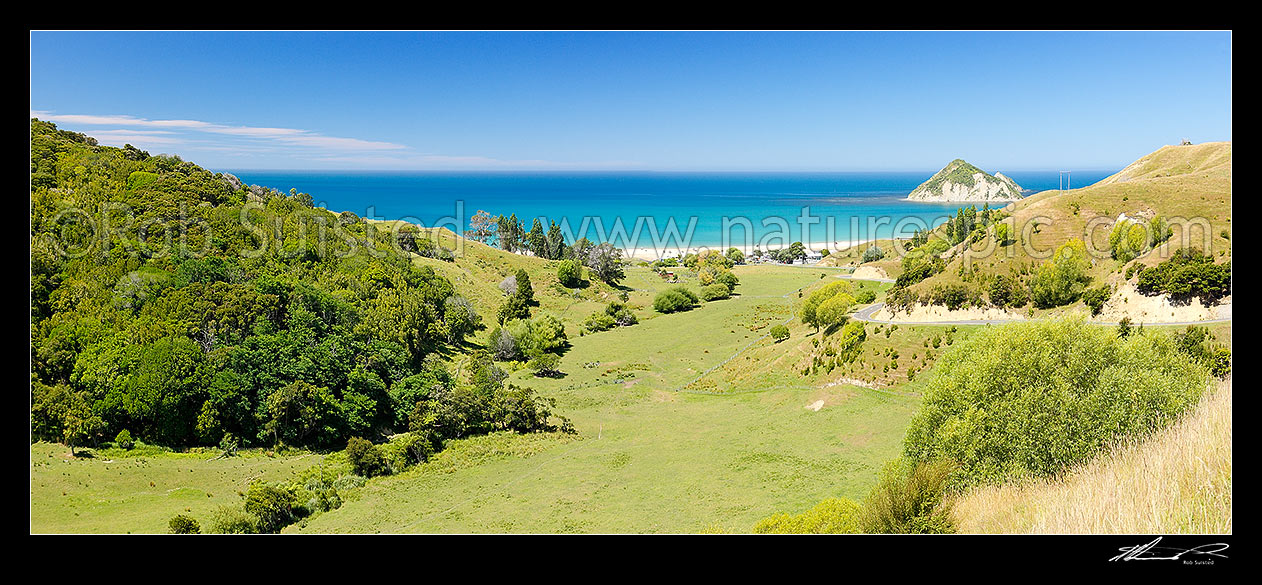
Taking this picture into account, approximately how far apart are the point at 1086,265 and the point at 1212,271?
8041 mm

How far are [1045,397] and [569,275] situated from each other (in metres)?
56.4

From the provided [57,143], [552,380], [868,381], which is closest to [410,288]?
[552,380]

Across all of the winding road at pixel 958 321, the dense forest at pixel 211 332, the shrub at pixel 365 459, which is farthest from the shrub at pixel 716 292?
the shrub at pixel 365 459

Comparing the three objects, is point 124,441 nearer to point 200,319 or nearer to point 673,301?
point 200,319

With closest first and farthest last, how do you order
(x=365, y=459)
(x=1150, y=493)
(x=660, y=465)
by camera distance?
(x=1150, y=493) < (x=660, y=465) < (x=365, y=459)

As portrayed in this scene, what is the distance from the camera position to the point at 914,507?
10367 millimetres

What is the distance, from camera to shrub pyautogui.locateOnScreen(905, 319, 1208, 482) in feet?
38.1

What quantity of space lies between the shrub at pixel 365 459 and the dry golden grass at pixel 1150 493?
21066 mm

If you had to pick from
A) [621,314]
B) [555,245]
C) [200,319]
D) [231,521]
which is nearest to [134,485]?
[231,521]

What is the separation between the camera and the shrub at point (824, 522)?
11.9 meters

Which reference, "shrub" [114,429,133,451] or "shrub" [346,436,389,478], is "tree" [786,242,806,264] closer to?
"shrub" [346,436,389,478]

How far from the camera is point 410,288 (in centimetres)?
4612

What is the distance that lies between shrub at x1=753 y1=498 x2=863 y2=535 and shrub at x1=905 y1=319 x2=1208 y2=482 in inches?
90.5

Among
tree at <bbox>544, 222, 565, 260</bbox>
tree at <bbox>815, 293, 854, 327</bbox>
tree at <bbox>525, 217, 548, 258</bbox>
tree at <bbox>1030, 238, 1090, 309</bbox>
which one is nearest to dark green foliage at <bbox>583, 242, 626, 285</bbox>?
tree at <bbox>544, 222, 565, 260</bbox>
